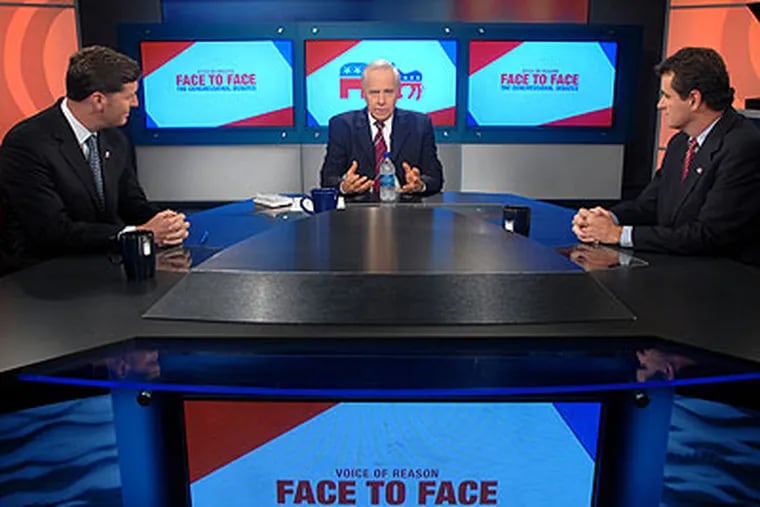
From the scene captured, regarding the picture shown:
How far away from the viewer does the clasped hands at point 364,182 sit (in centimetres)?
300

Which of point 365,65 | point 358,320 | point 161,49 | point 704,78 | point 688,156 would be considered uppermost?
point 161,49

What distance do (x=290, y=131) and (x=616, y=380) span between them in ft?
12.3

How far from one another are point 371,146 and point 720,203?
72.0 inches

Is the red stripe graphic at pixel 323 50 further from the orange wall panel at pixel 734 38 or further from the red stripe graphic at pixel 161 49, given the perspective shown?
the orange wall panel at pixel 734 38

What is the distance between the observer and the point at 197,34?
14.4 ft

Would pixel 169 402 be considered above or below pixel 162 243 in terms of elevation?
below

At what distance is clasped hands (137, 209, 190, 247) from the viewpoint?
6.66 ft

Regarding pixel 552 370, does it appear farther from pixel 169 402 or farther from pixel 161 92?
pixel 161 92

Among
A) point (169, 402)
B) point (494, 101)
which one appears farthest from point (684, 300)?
point (494, 101)

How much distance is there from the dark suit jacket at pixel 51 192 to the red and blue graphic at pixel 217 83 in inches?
83.2

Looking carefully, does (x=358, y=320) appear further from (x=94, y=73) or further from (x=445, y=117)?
(x=445, y=117)

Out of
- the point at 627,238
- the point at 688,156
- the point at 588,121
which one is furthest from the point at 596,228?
the point at 588,121

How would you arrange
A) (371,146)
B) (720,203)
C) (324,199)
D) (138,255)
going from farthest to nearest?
1. (371,146)
2. (324,199)
3. (720,203)
4. (138,255)

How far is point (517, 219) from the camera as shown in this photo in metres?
2.18
